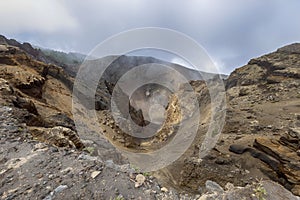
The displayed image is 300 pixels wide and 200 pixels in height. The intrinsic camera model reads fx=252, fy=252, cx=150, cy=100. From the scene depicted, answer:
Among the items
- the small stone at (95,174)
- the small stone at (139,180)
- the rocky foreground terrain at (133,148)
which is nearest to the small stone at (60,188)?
the rocky foreground terrain at (133,148)

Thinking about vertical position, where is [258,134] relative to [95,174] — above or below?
below

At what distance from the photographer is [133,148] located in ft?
75.9

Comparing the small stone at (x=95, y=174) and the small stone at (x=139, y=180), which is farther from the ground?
the small stone at (x=95, y=174)

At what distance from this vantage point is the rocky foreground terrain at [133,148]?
5.07 meters

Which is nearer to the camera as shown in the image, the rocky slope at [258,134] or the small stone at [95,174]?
the small stone at [95,174]

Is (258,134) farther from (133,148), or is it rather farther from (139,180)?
(139,180)

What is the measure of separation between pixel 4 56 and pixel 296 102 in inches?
1153

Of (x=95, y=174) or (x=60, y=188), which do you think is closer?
(x=60, y=188)

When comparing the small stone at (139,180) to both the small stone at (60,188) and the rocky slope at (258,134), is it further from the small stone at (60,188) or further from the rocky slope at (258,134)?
the rocky slope at (258,134)

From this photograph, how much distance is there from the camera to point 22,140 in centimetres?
641

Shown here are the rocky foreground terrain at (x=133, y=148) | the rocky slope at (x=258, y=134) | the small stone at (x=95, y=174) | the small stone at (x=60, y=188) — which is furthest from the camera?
the rocky slope at (x=258, y=134)

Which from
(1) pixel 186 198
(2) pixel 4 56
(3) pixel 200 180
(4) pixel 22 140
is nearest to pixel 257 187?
(1) pixel 186 198

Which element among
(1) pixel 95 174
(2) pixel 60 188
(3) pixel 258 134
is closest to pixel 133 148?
(3) pixel 258 134

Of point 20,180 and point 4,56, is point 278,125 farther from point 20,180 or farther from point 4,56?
point 4,56
